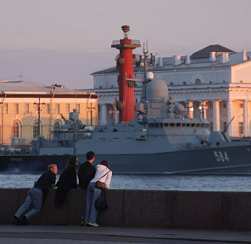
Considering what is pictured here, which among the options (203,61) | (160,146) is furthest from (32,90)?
(203,61)

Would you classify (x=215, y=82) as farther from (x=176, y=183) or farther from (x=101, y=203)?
(x=101, y=203)

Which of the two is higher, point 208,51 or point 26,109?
point 208,51

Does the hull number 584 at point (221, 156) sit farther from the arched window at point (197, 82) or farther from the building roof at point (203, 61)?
the arched window at point (197, 82)

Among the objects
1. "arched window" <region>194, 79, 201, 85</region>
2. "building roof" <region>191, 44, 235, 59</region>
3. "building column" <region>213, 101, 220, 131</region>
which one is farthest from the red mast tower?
"building roof" <region>191, 44, 235, 59</region>

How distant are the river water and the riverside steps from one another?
2153cm

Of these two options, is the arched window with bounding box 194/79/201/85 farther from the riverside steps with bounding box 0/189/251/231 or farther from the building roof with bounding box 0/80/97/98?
the riverside steps with bounding box 0/189/251/231

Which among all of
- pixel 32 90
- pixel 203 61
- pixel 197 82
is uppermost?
pixel 203 61

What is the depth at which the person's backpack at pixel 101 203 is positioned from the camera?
14.7 meters

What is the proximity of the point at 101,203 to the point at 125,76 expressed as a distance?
145 feet

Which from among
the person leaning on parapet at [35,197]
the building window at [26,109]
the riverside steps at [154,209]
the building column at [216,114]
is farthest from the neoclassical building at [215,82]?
the person leaning on parapet at [35,197]

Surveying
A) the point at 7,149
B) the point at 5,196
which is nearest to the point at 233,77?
the point at 7,149

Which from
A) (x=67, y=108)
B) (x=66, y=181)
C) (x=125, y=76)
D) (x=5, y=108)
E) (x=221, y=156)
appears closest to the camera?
(x=66, y=181)

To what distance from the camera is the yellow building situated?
250 feet

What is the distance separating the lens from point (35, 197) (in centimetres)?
1509
